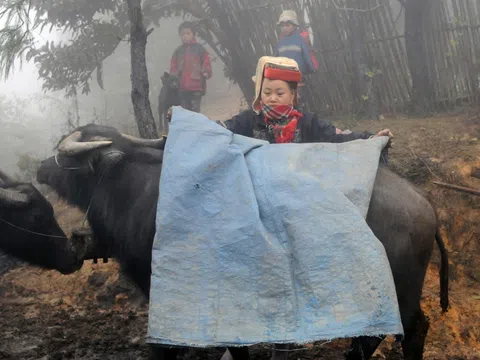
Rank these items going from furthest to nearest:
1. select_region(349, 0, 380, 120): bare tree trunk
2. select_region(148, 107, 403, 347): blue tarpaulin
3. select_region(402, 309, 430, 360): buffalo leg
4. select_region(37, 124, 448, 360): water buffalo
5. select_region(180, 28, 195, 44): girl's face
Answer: select_region(180, 28, 195, 44): girl's face
select_region(349, 0, 380, 120): bare tree trunk
select_region(402, 309, 430, 360): buffalo leg
select_region(37, 124, 448, 360): water buffalo
select_region(148, 107, 403, 347): blue tarpaulin

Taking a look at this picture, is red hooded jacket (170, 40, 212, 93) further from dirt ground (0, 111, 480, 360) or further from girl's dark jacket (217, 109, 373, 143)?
girl's dark jacket (217, 109, 373, 143)

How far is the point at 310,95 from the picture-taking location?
25.9 feet

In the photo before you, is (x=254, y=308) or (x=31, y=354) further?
(x=31, y=354)

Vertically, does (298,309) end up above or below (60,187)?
below

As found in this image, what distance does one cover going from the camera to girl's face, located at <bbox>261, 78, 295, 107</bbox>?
320 cm

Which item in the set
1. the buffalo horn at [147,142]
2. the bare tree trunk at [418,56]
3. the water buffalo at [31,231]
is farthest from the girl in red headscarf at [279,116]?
the bare tree trunk at [418,56]

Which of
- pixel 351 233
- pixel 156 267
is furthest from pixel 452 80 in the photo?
pixel 156 267

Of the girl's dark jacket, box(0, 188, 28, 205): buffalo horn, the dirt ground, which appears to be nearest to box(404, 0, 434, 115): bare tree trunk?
the dirt ground

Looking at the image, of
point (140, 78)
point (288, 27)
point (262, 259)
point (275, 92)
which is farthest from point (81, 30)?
point (262, 259)

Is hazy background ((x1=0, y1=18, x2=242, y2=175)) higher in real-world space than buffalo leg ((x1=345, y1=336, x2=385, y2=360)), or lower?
higher

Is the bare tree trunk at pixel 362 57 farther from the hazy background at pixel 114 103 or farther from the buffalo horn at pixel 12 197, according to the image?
the buffalo horn at pixel 12 197

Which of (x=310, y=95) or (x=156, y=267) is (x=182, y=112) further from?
(x=310, y=95)

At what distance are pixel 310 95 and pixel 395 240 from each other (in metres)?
5.57

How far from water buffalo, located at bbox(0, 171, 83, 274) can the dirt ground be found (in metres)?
0.12
